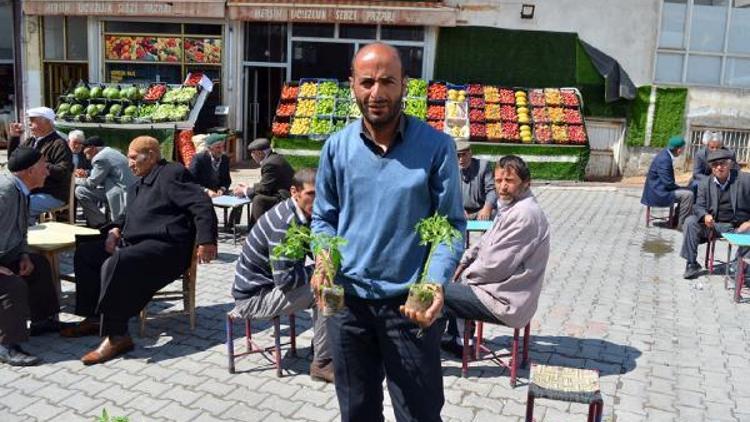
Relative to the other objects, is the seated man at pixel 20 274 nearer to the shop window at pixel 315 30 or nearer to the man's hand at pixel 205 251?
the man's hand at pixel 205 251

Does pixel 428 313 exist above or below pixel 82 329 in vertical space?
above

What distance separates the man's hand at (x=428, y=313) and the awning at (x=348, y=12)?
1403 cm

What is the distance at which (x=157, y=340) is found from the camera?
559 centimetres

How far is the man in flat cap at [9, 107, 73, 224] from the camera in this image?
7.63m

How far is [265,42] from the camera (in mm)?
16656

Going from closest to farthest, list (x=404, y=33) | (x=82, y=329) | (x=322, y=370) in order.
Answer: (x=322, y=370) < (x=82, y=329) < (x=404, y=33)

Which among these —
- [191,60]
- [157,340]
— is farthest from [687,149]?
[157,340]

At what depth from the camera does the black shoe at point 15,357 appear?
4984 millimetres

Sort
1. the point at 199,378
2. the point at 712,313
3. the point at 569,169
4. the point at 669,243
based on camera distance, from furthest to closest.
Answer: the point at 569,169, the point at 669,243, the point at 712,313, the point at 199,378

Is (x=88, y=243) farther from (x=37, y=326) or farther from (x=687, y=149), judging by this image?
(x=687, y=149)

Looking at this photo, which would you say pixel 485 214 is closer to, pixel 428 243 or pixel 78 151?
pixel 428 243

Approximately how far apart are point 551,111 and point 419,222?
43.9 ft

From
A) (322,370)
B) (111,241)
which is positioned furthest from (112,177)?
(322,370)

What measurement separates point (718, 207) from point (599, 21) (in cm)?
907
